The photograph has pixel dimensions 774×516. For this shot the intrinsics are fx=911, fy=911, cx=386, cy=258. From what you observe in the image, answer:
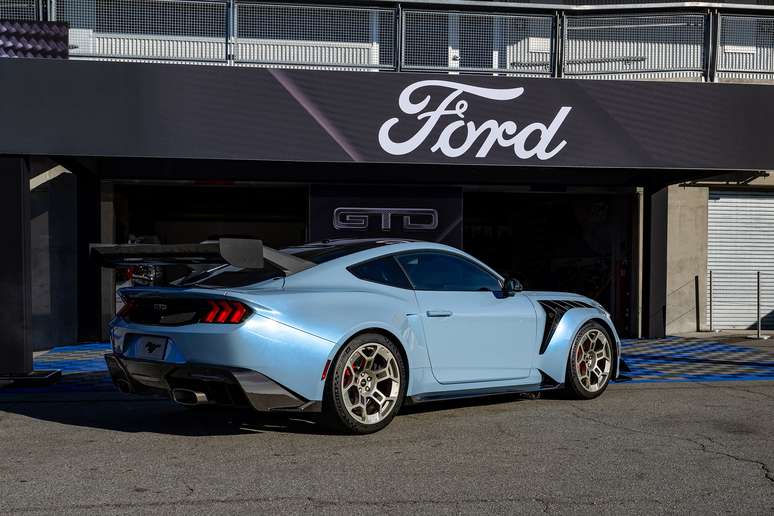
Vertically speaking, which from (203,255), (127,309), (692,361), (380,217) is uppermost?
(380,217)

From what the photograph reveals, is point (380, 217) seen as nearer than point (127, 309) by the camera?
No

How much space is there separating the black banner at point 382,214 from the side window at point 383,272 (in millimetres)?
6520

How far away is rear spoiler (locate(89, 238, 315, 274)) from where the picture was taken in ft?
19.0

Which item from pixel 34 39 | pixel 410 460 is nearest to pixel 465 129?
pixel 34 39

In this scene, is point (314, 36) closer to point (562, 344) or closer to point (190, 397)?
point (562, 344)

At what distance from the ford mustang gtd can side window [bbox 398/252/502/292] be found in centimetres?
1

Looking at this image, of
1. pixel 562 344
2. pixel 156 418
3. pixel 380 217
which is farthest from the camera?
pixel 380 217

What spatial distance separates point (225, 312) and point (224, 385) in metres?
A: 0.46

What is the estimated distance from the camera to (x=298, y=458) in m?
5.44

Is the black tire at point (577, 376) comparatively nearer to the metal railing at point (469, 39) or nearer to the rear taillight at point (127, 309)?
the rear taillight at point (127, 309)

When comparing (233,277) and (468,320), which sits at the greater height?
(233,277)

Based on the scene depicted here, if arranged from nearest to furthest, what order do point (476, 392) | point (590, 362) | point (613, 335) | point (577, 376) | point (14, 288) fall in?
1. point (476, 392)
2. point (577, 376)
3. point (590, 362)
4. point (613, 335)
5. point (14, 288)

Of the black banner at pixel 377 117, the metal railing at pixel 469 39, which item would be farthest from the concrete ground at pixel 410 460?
the metal railing at pixel 469 39

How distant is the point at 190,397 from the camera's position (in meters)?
5.81
